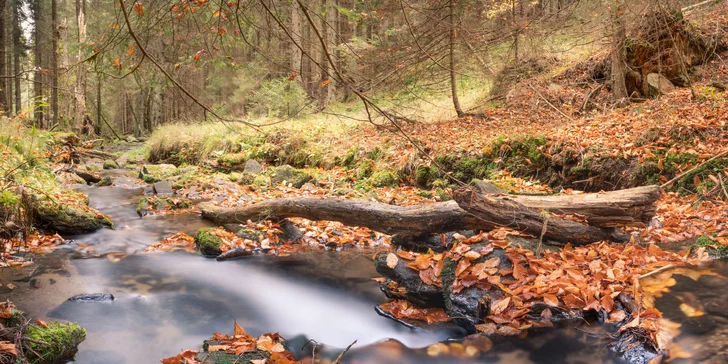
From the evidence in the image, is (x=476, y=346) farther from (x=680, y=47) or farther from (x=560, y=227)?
(x=680, y=47)

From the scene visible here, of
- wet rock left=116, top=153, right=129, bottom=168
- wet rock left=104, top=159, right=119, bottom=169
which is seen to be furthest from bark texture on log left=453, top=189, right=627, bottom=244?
wet rock left=116, top=153, right=129, bottom=168

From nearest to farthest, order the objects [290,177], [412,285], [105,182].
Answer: [412,285] → [290,177] → [105,182]

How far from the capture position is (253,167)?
12195mm

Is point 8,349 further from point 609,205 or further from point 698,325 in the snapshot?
point 609,205

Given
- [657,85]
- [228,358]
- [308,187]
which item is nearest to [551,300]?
[228,358]

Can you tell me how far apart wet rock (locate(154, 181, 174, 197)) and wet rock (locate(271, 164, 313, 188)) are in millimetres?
2536

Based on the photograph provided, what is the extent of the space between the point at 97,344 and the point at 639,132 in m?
8.37

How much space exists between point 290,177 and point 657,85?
8534 mm

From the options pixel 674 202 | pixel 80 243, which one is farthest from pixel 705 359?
pixel 80 243

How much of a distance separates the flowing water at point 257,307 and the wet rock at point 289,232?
1.75 ft

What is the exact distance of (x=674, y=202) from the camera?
20.4 ft

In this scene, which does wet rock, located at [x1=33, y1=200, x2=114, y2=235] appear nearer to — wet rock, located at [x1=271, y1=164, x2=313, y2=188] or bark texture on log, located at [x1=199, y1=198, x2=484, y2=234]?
bark texture on log, located at [x1=199, y1=198, x2=484, y2=234]

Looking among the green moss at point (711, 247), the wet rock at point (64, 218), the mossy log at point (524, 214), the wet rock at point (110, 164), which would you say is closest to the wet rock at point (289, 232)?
Answer: the mossy log at point (524, 214)

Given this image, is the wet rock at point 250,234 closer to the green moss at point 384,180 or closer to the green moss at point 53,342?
the green moss at point 53,342
